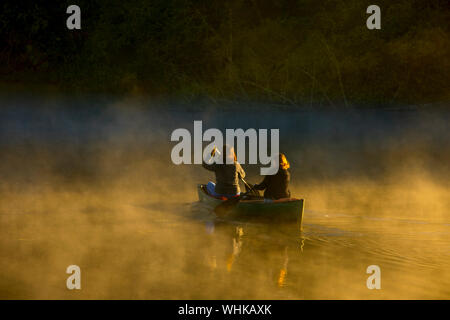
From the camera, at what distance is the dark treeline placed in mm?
23609

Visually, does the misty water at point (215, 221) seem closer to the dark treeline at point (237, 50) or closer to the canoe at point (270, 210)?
the canoe at point (270, 210)

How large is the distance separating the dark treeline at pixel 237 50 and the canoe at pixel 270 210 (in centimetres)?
1317

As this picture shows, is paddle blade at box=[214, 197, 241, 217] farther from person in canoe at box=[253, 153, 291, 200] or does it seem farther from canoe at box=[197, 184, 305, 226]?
person in canoe at box=[253, 153, 291, 200]

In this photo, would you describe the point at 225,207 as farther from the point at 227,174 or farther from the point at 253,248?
the point at 253,248

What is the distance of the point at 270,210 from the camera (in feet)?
34.7

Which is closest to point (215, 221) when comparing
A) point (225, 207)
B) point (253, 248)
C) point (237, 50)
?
point (225, 207)

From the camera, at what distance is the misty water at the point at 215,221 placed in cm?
734

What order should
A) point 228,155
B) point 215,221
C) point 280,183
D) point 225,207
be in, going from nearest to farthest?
1. point 280,183
2. point 215,221
3. point 225,207
4. point 228,155

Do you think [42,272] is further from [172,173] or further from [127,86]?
[127,86]

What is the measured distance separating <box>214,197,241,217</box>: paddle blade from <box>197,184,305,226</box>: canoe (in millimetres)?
158

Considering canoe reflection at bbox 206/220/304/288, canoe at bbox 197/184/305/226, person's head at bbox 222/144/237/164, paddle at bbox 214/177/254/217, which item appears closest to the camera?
canoe reflection at bbox 206/220/304/288

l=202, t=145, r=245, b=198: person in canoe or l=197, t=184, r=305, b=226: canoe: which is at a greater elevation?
l=202, t=145, r=245, b=198: person in canoe

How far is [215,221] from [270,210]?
3.80 feet

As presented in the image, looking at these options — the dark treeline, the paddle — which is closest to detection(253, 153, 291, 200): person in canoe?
the paddle
